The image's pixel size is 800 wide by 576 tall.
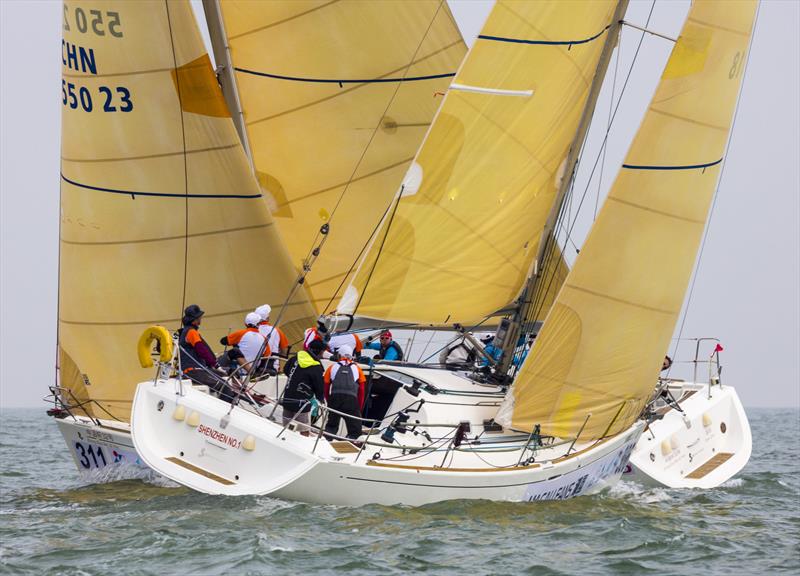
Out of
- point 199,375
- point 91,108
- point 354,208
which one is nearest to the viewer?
point 199,375

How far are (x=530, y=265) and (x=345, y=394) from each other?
127 inches

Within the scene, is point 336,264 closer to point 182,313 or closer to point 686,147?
point 182,313

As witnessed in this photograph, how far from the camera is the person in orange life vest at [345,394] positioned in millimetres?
11891

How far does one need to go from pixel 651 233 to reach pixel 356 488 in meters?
3.72

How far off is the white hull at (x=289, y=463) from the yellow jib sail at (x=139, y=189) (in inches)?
114

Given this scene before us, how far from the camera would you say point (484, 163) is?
1359 cm

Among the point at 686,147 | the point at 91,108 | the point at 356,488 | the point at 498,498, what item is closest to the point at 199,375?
the point at 356,488

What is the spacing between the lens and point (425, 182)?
13.4m

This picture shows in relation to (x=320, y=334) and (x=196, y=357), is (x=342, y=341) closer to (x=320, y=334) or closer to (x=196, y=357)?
(x=320, y=334)

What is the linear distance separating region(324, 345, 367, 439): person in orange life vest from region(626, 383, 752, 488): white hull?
12.3ft

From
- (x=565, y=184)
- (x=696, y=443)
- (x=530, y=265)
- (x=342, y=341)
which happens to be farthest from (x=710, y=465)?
(x=342, y=341)

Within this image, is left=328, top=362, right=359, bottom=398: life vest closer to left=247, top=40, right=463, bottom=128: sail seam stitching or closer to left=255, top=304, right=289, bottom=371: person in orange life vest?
left=255, top=304, right=289, bottom=371: person in orange life vest

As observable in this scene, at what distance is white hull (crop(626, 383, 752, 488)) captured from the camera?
14570 mm

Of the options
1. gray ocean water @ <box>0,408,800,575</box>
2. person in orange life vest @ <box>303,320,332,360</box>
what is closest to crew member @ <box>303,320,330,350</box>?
person in orange life vest @ <box>303,320,332,360</box>
